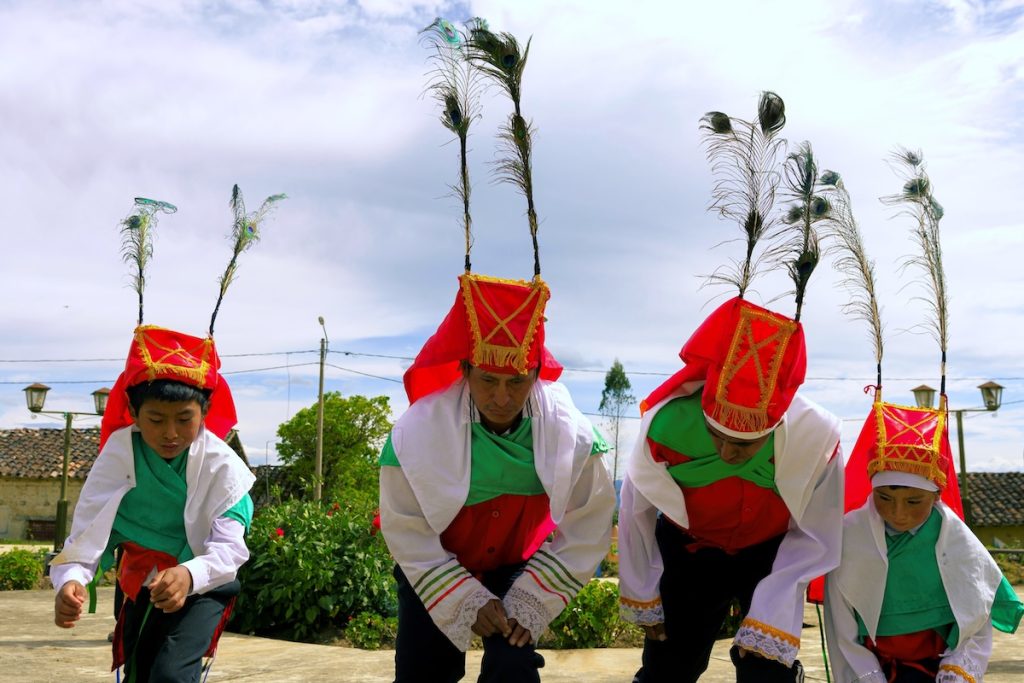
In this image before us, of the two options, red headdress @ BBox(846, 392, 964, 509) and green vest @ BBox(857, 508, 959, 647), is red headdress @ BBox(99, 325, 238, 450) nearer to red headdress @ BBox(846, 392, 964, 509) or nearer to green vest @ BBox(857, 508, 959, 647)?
red headdress @ BBox(846, 392, 964, 509)

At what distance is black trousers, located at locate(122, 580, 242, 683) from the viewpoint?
11.6 feet

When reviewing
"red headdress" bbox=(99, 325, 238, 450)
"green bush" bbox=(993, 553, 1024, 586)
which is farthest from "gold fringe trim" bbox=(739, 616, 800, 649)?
"green bush" bbox=(993, 553, 1024, 586)

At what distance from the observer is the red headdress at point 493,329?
3.59 meters

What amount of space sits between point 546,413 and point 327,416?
27747 mm

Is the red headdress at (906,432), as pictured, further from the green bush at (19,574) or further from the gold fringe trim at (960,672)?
the green bush at (19,574)

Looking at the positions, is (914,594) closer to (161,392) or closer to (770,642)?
(770,642)

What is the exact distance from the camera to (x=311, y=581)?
7422 millimetres

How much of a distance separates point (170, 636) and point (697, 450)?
2050mm

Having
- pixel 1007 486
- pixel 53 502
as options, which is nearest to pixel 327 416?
pixel 53 502

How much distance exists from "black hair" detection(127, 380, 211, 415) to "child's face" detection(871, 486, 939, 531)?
8.83 feet

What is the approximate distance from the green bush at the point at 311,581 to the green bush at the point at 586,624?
138 centimetres

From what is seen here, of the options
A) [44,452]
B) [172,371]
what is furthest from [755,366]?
[44,452]

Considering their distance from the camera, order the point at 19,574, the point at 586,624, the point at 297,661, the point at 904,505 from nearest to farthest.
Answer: the point at 904,505, the point at 297,661, the point at 586,624, the point at 19,574

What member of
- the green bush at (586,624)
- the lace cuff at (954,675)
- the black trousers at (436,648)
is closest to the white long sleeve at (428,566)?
the black trousers at (436,648)
